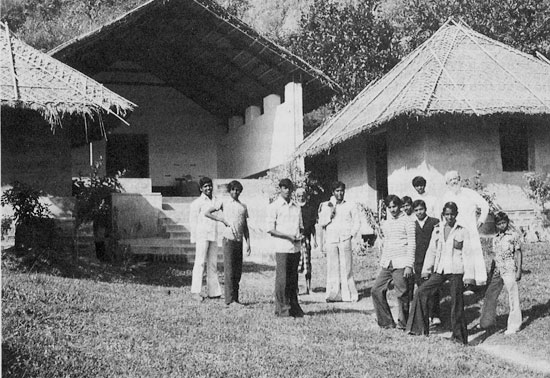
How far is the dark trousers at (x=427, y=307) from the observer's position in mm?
7469


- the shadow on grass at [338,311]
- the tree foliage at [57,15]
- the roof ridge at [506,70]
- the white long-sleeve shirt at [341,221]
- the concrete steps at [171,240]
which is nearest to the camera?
the shadow on grass at [338,311]

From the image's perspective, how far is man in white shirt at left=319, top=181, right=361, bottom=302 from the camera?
9508 mm

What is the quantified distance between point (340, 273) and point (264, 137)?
9.77 m

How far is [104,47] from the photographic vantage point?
1823 cm

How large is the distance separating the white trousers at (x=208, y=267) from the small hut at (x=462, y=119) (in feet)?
17.4

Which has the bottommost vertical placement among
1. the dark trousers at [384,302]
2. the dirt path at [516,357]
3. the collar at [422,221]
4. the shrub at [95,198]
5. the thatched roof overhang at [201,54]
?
the dirt path at [516,357]

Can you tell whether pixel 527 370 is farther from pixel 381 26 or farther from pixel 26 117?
pixel 381 26

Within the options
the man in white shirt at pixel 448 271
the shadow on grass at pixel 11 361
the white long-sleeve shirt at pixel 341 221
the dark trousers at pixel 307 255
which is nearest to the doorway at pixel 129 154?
the dark trousers at pixel 307 255

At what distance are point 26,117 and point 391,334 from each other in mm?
7716

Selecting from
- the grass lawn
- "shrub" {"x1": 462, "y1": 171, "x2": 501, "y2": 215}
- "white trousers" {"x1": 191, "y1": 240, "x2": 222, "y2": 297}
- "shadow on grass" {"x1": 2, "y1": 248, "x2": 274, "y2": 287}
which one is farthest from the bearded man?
"shrub" {"x1": 462, "y1": 171, "x2": 501, "y2": 215}

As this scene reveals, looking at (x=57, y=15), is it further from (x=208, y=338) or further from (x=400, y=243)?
(x=208, y=338)

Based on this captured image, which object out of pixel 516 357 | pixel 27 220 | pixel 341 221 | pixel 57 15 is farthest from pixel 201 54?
pixel 57 15

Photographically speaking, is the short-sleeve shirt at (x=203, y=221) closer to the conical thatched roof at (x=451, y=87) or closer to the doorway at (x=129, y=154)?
the conical thatched roof at (x=451, y=87)

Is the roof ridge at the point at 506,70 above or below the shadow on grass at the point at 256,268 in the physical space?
above
